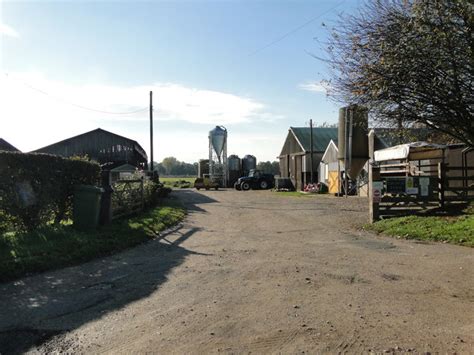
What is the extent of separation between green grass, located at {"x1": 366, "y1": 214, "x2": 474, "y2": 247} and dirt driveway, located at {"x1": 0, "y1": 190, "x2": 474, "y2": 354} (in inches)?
28.0

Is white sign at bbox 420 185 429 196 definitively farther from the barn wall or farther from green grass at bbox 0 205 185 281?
the barn wall

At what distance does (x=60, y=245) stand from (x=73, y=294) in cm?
302

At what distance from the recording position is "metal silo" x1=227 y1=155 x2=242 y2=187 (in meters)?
57.2

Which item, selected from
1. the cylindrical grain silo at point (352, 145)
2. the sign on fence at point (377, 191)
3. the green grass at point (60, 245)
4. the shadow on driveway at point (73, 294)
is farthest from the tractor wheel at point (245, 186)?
the shadow on driveway at point (73, 294)

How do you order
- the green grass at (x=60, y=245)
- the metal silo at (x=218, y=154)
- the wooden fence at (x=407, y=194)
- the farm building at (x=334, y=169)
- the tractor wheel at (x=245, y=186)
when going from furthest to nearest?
1. the metal silo at (x=218, y=154)
2. the tractor wheel at (x=245, y=186)
3. the farm building at (x=334, y=169)
4. the wooden fence at (x=407, y=194)
5. the green grass at (x=60, y=245)

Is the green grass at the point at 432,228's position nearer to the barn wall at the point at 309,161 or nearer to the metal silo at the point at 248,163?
the barn wall at the point at 309,161

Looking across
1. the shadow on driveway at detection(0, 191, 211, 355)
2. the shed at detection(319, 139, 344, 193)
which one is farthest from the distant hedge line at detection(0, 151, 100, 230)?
the shed at detection(319, 139, 344, 193)

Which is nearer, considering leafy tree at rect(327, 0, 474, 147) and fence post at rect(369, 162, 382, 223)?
leafy tree at rect(327, 0, 474, 147)

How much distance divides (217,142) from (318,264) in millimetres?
47856

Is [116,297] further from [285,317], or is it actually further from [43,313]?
[285,317]

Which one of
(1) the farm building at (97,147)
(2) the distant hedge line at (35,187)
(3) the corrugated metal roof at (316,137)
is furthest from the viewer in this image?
(1) the farm building at (97,147)

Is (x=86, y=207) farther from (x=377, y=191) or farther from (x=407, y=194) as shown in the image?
(x=407, y=194)

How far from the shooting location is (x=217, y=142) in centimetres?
5578

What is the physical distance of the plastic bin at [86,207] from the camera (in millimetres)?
11836
